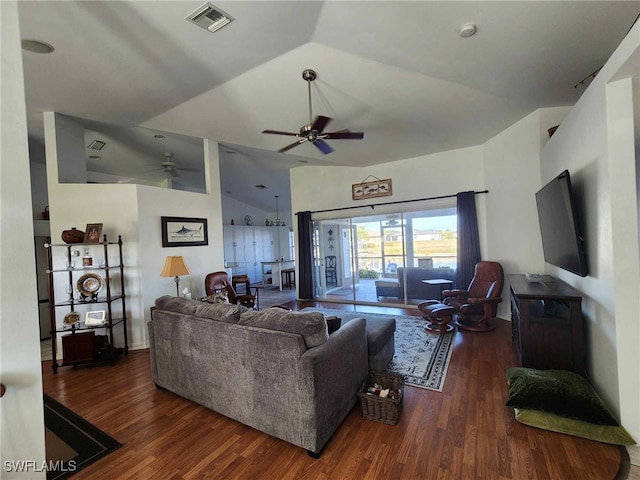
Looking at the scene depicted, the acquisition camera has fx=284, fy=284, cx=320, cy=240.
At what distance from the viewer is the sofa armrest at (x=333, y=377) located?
1865 millimetres

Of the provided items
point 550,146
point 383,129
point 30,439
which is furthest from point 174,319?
point 550,146

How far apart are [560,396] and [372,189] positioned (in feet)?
15.2

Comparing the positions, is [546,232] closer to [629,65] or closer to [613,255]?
[613,255]

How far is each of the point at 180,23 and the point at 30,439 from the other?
9.40ft

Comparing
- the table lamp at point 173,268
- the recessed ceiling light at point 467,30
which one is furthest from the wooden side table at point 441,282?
the table lamp at point 173,268

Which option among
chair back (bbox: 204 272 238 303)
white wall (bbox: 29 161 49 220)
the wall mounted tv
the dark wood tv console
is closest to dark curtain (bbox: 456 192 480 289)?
the wall mounted tv

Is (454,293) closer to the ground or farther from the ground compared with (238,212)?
closer to the ground

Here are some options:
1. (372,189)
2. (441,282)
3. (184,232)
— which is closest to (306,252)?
(372,189)

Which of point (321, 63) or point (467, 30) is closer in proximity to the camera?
point (467, 30)

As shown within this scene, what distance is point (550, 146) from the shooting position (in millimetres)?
3604

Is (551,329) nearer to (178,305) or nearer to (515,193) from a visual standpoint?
(515,193)

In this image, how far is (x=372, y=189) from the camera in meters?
6.11

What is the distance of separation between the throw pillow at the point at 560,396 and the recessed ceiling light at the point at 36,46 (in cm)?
490

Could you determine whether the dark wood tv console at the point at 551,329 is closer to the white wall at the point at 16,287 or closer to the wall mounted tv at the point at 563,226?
the wall mounted tv at the point at 563,226
